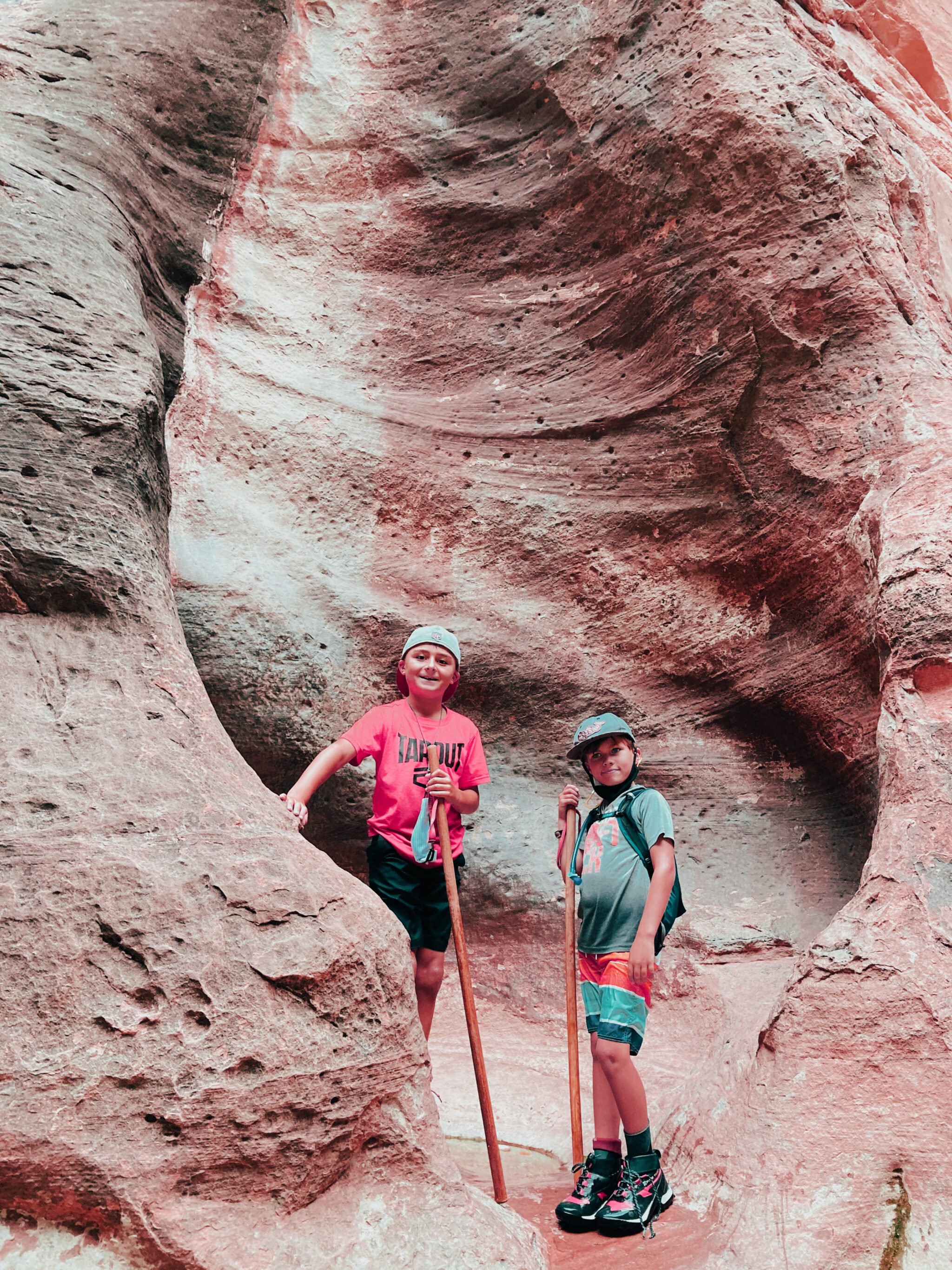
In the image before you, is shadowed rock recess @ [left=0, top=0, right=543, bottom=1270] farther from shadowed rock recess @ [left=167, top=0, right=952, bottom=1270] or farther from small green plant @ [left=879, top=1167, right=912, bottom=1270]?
shadowed rock recess @ [left=167, top=0, right=952, bottom=1270]

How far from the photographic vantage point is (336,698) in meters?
4.96

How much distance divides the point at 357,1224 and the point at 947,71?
10920 millimetres

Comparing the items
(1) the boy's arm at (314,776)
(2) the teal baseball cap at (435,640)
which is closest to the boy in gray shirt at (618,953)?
(2) the teal baseball cap at (435,640)

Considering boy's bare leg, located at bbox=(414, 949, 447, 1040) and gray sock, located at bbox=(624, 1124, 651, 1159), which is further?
boy's bare leg, located at bbox=(414, 949, 447, 1040)

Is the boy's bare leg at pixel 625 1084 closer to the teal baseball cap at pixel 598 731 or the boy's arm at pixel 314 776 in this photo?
the teal baseball cap at pixel 598 731

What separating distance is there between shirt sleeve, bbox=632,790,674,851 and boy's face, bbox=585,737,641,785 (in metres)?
0.12

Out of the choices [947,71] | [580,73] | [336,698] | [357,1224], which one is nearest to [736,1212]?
[357,1224]

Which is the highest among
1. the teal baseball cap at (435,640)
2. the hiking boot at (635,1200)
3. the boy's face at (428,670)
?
the teal baseball cap at (435,640)

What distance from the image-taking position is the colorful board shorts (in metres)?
3.10

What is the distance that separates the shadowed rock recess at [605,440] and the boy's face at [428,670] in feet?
3.58

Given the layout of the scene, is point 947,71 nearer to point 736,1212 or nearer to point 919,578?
point 919,578

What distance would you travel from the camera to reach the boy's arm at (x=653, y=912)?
10.2 feet

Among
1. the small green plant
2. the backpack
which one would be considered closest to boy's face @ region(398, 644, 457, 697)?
the backpack

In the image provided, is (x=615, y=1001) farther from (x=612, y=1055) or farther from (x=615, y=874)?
(x=615, y=874)
